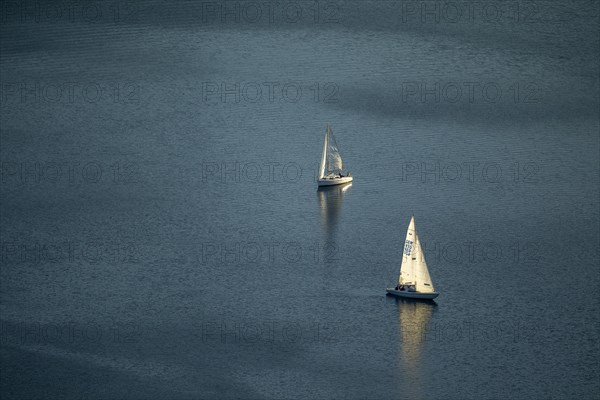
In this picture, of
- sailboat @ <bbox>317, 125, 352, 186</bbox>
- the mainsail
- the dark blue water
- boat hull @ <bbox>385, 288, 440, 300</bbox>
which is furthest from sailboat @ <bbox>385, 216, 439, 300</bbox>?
the mainsail

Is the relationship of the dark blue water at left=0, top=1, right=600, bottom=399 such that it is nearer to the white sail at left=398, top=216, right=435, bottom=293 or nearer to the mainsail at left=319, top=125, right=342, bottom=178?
the white sail at left=398, top=216, right=435, bottom=293

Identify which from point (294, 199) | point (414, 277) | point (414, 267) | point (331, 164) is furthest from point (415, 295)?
point (331, 164)

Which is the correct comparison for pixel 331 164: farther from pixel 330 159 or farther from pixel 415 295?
pixel 415 295

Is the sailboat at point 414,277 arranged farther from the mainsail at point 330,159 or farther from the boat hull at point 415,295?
the mainsail at point 330,159

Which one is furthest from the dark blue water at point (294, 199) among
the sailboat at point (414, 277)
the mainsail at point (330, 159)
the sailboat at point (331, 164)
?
the mainsail at point (330, 159)

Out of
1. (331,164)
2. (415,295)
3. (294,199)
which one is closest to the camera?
(415,295)
